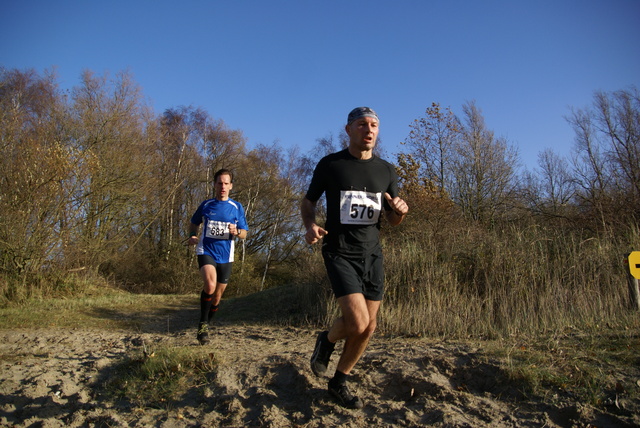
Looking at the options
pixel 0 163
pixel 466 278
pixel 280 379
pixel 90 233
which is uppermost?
pixel 0 163

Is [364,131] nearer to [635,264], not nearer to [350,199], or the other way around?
[350,199]

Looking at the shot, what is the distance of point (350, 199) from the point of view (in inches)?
123

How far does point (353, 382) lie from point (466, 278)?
369cm

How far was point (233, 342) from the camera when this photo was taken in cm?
523

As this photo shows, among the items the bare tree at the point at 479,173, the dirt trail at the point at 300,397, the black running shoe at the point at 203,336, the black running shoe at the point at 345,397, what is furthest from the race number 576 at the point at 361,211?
the bare tree at the point at 479,173

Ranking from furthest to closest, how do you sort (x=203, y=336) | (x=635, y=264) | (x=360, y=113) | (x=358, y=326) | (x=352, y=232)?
(x=203, y=336) < (x=635, y=264) < (x=360, y=113) < (x=352, y=232) < (x=358, y=326)

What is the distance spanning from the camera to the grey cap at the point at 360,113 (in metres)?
3.19

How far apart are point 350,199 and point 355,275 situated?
0.55 metres

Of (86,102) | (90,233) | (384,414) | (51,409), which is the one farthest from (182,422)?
(86,102)

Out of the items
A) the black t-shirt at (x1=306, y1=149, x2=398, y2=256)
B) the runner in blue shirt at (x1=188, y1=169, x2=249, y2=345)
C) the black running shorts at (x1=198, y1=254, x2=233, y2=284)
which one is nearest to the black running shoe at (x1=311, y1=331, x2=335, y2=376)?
the black t-shirt at (x1=306, y1=149, x2=398, y2=256)

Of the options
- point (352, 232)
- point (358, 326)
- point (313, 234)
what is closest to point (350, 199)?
point (352, 232)

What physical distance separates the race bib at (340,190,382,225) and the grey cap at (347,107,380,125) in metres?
0.56

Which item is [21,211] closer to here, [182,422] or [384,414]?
[182,422]

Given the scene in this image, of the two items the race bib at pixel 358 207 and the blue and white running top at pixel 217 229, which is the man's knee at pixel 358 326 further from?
the blue and white running top at pixel 217 229
